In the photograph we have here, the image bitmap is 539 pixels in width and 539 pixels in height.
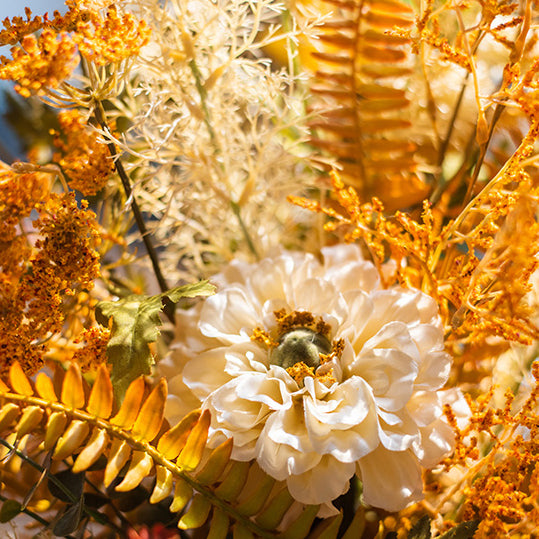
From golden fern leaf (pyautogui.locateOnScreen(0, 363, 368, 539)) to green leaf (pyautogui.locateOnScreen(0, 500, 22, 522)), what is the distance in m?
0.05

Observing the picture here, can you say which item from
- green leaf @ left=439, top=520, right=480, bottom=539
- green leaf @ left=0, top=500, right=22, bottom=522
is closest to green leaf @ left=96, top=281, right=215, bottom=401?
green leaf @ left=0, top=500, right=22, bottom=522

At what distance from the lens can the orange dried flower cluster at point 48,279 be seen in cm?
38

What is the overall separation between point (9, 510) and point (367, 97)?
451 millimetres

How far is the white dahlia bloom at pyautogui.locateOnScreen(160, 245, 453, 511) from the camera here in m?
0.36

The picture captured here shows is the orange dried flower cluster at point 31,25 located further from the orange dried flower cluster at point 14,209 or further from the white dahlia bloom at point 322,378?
the white dahlia bloom at point 322,378

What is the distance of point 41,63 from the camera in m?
0.35

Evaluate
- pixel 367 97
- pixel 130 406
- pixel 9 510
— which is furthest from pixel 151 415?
pixel 367 97

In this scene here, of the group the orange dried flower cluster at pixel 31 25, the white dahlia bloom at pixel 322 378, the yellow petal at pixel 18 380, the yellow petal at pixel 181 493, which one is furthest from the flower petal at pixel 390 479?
the orange dried flower cluster at pixel 31 25

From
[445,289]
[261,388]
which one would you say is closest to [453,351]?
[445,289]

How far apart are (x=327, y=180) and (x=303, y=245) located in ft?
0.39

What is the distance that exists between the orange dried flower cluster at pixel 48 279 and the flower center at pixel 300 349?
14 centimetres

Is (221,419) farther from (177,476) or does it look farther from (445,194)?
(445,194)

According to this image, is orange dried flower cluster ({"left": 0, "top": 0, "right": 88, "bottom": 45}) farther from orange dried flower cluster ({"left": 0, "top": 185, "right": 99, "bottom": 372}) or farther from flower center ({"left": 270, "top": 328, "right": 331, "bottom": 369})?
flower center ({"left": 270, "top": 328, "right": 331, "bottom": 369})

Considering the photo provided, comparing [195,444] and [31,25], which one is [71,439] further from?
[31,25]
